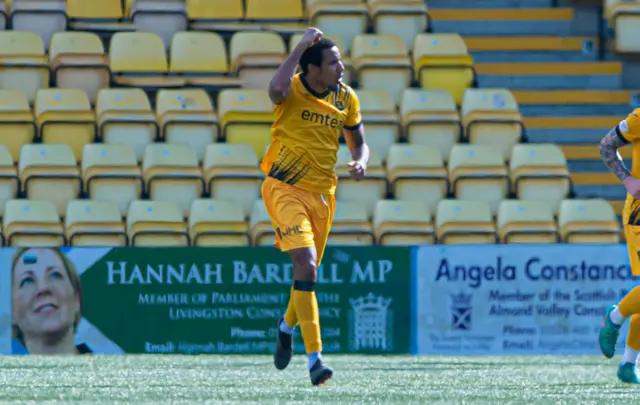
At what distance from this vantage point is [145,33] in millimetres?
14445

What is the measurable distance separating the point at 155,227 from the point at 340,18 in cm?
362

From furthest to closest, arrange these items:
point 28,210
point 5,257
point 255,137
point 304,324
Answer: point 255,137 < point 28,210 < point 5,257 < point 304,324

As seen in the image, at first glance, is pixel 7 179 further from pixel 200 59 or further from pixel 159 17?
pixel 159 17

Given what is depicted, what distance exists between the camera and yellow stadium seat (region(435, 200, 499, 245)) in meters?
13.0

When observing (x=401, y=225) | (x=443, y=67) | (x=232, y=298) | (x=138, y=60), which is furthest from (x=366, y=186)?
(x=138, y=60)

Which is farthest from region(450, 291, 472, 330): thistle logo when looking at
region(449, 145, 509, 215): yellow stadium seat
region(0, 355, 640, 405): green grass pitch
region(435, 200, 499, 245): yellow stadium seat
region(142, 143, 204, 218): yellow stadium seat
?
region(142, 143, 204, 218): yellow stadium seat

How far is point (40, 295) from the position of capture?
11.5 meters

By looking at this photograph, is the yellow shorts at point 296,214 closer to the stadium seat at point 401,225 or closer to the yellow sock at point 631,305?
the yellow sock at point 631,305

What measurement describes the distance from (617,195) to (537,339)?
3343 mm

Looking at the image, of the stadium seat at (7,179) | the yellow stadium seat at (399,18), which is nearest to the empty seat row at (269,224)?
the stadium seat at (7,179)

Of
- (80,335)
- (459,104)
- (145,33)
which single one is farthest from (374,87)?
(80,335)

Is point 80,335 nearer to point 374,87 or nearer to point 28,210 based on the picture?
point 28,210

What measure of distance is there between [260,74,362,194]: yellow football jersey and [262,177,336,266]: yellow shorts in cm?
5

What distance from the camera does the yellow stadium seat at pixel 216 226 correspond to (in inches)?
508
